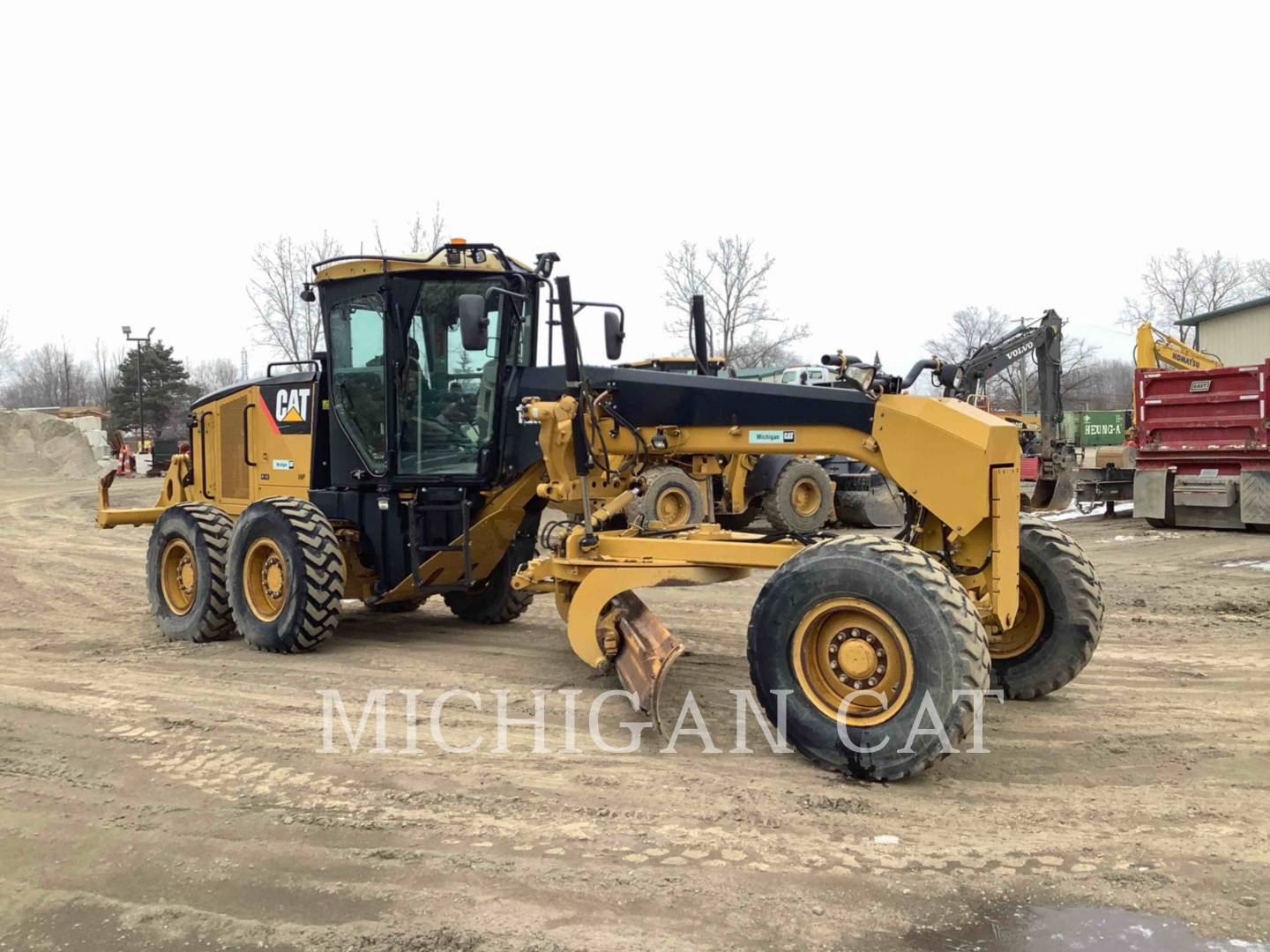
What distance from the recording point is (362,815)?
4.24m

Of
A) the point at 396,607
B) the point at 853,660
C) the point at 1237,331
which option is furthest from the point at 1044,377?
the point at 1237,331

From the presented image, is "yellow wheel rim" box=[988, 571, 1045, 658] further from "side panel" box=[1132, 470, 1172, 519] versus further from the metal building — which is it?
the metal building

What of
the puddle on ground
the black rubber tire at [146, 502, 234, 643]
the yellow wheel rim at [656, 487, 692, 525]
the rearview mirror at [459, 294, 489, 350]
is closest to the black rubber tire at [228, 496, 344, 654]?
the black rubber tire at [146, 502, 234, 643]

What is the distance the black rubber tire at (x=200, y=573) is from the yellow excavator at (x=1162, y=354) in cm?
1512

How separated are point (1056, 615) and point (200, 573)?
6131 millimetres

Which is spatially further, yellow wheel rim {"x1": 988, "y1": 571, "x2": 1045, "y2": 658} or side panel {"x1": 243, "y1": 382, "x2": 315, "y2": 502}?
side panel {"x1": 243, "y1": 382, "x2": 315, "y2": 502}

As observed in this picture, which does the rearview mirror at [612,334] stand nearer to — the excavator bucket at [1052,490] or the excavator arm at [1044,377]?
the excavator arm at [1044,377]

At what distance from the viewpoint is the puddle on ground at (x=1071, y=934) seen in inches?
125

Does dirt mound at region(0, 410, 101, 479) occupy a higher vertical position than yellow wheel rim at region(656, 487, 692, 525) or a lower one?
higher

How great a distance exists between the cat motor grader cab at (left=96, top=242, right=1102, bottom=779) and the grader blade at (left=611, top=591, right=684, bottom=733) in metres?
0.02

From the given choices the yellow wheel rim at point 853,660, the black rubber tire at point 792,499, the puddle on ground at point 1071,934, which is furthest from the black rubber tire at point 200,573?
the black rubber tire at point 792,499

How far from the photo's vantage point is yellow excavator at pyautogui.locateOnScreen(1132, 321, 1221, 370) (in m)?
17.7

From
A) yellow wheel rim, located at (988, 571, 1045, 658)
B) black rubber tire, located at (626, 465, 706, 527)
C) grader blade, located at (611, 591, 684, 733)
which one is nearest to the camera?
grader blade, located at (611, 591, 684, 733)

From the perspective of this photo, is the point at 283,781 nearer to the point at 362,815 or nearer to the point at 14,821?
the point at 362,815
